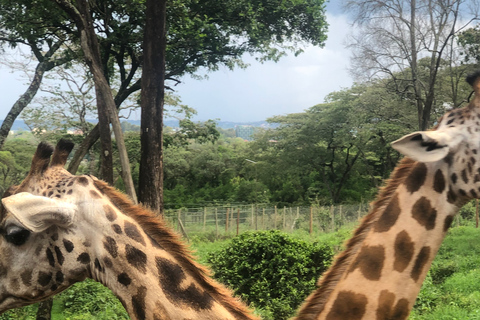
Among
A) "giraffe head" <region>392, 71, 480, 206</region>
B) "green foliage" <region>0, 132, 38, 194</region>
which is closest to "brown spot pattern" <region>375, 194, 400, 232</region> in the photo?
"giraffe head" <region>392, 71, 480, 206</region>

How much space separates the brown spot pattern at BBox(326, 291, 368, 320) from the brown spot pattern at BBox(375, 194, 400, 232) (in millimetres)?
299

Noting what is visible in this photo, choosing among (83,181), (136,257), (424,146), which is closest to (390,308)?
(424,146)

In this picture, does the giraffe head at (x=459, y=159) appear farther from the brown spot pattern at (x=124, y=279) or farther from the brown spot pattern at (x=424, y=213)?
the brown spot pattern at (x=124, y=279)

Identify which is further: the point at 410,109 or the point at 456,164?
the point at 410,109

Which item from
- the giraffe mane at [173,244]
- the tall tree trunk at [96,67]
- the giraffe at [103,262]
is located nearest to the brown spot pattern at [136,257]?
the giraffe at [103,262]

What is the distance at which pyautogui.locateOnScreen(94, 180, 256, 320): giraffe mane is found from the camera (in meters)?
1.83

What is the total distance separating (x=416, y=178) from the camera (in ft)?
5.95

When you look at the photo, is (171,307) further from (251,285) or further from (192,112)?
(192,112)

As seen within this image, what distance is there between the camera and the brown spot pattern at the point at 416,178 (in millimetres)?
1801

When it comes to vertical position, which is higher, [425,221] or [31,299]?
[425,221]

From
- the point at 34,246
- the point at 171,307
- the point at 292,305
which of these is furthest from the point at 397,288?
the point at 292,305

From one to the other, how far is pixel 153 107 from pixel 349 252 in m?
4.42

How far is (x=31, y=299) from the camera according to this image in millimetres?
1875

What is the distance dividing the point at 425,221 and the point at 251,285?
Answer: 18.0ft
